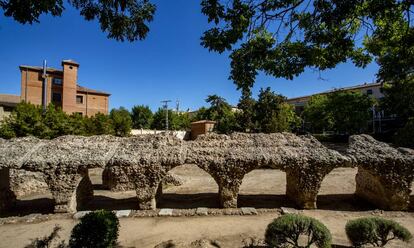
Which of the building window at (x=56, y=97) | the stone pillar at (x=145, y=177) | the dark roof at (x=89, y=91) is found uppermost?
the dark roof at (x=89, y=91)

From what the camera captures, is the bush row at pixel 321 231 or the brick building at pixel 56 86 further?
the brick building at pixel 56 86

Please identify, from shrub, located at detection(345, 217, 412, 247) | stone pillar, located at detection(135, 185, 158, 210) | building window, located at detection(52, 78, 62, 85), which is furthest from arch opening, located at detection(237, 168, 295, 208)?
building window, located at detection(52, 78, 62, 85)

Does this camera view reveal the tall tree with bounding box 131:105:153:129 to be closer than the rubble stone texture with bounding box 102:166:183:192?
No

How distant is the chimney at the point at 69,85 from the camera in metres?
40.9

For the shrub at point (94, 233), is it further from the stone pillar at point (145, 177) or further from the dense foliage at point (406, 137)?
the dense foliage at point (406, 137)

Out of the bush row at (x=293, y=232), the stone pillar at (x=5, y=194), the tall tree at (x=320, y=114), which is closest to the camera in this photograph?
the bush row at (x=293, y=232)

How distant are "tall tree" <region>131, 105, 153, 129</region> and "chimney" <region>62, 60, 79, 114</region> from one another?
1893 centimetres

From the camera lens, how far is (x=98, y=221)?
7410mm

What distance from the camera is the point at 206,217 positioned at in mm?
11773

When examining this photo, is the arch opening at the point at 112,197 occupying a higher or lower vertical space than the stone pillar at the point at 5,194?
lower

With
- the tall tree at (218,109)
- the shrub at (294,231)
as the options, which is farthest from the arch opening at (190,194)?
the tall tree at (218,109)

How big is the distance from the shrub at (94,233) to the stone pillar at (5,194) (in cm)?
840

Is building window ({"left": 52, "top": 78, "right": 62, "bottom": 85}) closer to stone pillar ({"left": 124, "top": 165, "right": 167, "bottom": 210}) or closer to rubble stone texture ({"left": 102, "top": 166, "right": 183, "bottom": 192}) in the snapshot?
rubble stone texture ({"left": 102, "top": 166, "right": 183, "bottom": 192})

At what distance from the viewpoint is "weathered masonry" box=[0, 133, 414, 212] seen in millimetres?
12125
